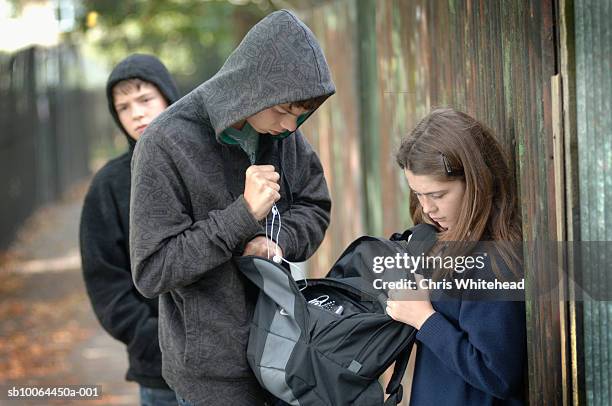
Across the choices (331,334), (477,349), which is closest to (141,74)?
(331,334)

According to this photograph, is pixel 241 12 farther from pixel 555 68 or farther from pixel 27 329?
pixel 555 68

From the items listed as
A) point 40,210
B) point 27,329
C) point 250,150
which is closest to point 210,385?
point 250,150

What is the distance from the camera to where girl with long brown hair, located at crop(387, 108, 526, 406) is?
241 cm

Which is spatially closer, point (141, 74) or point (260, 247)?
point (260, 247)

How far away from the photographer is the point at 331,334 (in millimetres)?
2568

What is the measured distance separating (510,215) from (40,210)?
1396 cm

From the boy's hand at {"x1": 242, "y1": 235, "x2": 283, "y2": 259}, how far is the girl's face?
17.6 inches

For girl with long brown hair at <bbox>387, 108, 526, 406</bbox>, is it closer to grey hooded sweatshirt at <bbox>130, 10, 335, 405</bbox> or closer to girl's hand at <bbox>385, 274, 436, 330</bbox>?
girl's hand at <bbox>385, 274, 436, 330</bbox>

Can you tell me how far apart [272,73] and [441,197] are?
547 millimetres

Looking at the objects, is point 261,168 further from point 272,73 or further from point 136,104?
point 136,104

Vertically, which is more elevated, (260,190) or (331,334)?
(260,190)

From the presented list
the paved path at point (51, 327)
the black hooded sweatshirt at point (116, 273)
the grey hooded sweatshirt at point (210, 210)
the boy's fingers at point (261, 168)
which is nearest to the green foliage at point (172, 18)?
the paved path at point (51, 327)

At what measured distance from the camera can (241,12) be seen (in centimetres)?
1086

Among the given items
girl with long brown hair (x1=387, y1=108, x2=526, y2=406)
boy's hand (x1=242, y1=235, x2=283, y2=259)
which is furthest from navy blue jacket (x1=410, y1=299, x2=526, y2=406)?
boy's hand (x1=242, y1=235, x2=283, y2=259)
